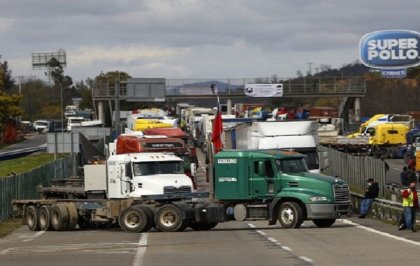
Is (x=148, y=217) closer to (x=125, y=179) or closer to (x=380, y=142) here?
(x=125, y=179)

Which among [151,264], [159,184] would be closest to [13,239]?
[159,184]

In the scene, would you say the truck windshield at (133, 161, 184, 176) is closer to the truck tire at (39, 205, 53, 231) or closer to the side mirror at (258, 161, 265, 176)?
the side mirror at (258, 161, 265, 176)

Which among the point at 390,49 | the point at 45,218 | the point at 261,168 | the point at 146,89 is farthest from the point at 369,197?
the point at 146,89

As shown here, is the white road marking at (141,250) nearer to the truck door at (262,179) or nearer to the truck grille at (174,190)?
the truck grille at (174,190)

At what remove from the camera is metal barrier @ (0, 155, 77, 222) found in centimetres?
3797

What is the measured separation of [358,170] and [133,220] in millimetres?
18428

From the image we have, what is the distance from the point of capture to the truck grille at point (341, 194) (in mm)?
29453

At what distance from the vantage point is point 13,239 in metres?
29.3

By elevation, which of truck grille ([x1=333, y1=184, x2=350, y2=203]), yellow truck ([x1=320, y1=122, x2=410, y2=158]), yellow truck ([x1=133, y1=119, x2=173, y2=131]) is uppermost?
yellow truck ([x1=133, y1=119, x2=173, y2=131])

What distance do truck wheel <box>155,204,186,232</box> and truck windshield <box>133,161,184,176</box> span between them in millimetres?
2222

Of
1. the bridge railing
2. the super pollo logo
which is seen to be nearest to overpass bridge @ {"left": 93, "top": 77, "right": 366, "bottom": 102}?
the bridge railing

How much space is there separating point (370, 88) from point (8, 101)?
66537mm

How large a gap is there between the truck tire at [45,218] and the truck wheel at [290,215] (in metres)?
8.06

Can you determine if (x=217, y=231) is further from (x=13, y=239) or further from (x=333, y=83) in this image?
(x=333, y=83)
